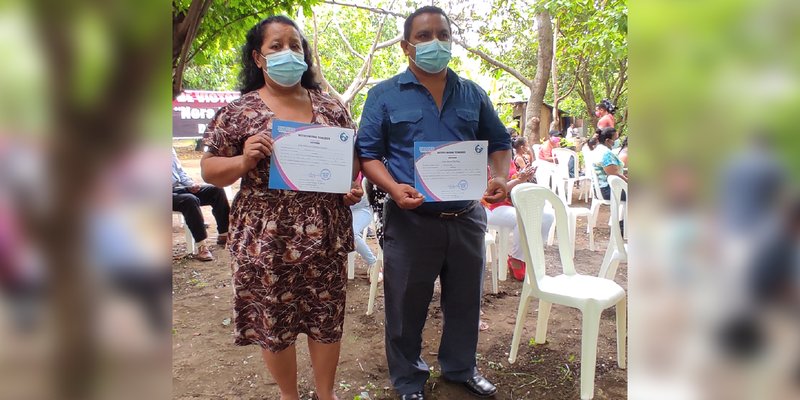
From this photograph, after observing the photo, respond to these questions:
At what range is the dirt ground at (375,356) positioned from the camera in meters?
2.68

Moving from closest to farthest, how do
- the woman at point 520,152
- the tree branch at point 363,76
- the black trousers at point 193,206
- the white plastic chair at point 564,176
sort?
the black trousers at point 193,206, the woman at point 520,152, the white plastic chair at point 564,176, the tree branch at point 363,76

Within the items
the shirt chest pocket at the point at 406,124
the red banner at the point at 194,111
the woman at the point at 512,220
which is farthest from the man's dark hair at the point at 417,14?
the red banner at the point at 194,111

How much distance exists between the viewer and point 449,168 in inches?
86.3

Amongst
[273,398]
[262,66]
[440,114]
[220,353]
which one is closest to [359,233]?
[220,353]

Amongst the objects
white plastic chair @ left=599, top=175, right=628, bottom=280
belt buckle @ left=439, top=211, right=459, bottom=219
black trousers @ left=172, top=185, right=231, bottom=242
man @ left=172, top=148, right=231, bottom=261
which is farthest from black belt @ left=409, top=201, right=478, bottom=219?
black trousers @ left=172, top=185, right=231, bottom=242

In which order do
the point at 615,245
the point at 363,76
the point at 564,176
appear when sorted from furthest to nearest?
1. the point at 363,76
2. the point at 564,176
3. the point at 615,245

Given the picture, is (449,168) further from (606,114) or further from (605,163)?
(606,114)

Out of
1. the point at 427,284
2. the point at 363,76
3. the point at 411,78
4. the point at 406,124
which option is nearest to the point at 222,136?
the point at 406,124

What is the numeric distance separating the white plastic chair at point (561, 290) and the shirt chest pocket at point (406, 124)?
100 cm

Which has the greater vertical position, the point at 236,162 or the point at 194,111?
the point at 194,111

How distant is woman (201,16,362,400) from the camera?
75.8 inches

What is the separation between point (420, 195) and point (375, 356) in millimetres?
1398

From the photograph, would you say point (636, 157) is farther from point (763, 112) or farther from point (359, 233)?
point (359, 233)

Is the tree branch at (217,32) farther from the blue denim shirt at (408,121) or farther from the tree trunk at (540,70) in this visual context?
the tree trunk at (540,70)
